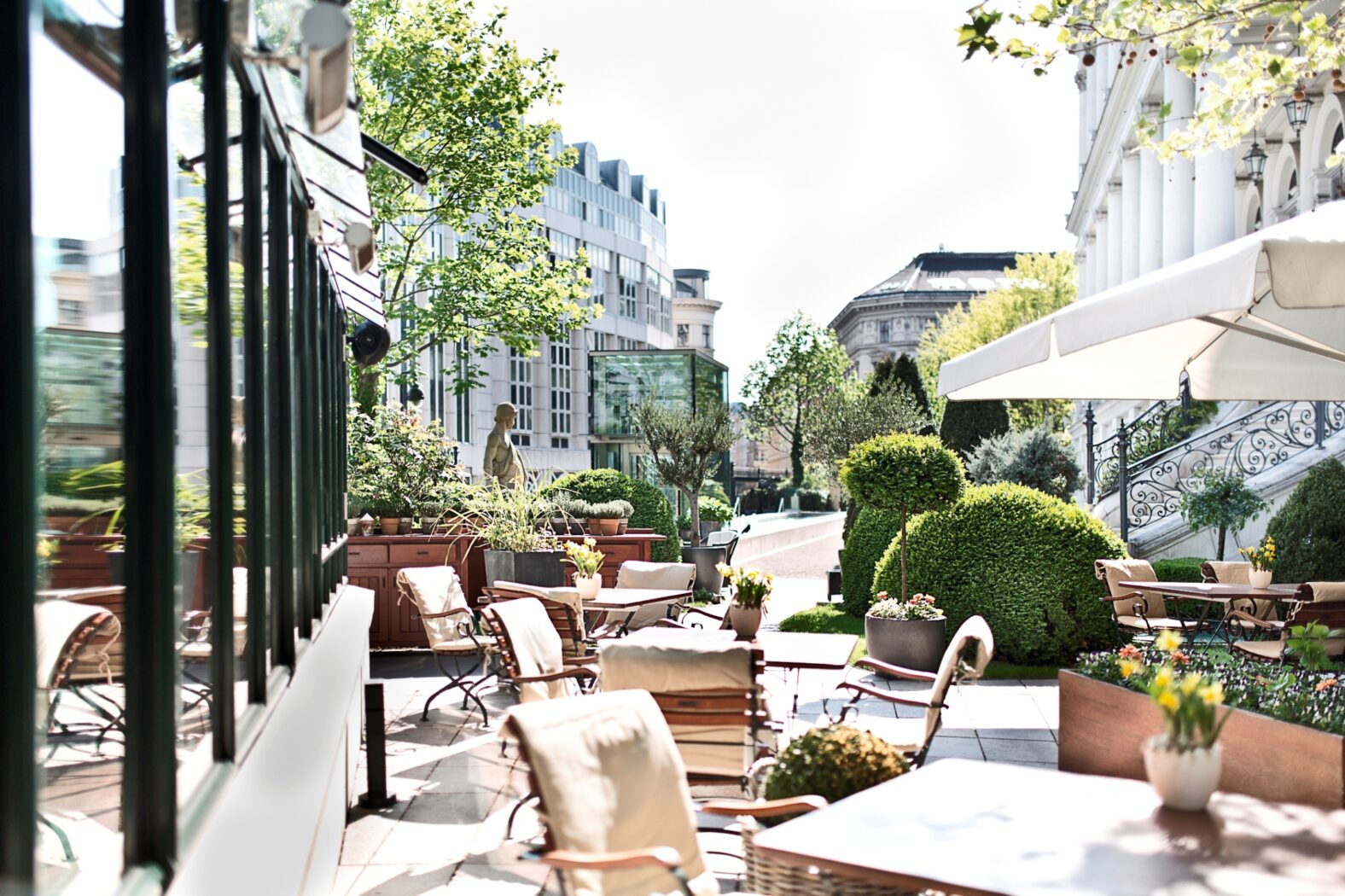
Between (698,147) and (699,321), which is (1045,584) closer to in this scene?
(698,147)

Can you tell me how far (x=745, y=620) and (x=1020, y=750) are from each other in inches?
83.5

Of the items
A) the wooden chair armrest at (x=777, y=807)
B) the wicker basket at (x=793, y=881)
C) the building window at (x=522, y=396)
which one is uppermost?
the building window at (x=522, y=396)

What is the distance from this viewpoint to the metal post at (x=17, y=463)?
1.44 metres

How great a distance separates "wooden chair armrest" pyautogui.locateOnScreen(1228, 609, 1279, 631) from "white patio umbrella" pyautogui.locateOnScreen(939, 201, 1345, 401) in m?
2.76

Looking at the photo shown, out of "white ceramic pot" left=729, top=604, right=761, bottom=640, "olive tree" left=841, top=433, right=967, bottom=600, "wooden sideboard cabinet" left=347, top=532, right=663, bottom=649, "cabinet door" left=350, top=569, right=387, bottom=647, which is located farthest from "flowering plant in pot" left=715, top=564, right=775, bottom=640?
"cabinet door" left=350, top=569, right=387, bottom=647

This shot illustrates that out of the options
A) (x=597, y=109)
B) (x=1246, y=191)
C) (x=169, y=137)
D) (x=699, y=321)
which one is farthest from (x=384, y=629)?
(x=699, y=321)

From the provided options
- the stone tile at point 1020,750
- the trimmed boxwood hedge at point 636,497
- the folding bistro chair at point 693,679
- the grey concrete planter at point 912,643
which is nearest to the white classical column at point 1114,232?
the trimmed boxwood hedge at point 636,497

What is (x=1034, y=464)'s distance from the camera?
20.3m

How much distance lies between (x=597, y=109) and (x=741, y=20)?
1715 cm

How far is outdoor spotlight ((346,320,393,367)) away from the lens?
1106cm

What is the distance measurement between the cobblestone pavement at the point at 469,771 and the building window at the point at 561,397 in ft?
133

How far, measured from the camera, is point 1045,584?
1062cm

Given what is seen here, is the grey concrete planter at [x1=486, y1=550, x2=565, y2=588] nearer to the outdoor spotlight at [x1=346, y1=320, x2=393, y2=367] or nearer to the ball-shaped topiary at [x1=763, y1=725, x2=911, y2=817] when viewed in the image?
the outdoor spotlight at [x1=346, y1=320, x2=393, y2=367]

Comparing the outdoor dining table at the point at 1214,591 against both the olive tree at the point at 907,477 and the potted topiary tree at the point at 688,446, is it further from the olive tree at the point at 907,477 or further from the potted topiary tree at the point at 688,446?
the potted topiary tree at the point at 688,446
